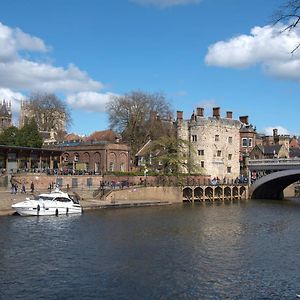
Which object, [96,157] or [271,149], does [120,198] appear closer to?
[96,157]

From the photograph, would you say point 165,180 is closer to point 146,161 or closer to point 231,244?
point 146,161

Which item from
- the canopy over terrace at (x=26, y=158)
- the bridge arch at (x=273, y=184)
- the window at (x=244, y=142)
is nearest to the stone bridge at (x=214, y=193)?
the bridge arch at (x=273, y=184)

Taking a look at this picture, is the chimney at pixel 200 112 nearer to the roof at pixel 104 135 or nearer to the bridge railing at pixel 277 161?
the bridge railing at pixel 277 161

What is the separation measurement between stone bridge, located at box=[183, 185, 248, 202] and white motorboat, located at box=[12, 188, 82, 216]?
23157 mm

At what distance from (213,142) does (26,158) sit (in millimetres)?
27170

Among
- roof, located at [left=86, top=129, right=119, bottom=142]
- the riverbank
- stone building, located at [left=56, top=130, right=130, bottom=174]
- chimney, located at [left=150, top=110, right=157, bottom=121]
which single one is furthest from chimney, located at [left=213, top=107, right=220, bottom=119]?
roof, located at [left=86, top=129, right=119, bottom=142]

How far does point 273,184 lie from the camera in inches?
2904

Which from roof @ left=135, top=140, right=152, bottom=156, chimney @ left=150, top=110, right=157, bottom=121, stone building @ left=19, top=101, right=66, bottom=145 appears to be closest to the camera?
roof @ left=135, top=140, right=152, bottom=156

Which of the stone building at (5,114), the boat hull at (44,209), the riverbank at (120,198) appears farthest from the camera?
the stone building at (5,114)

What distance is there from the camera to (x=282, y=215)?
150 ft

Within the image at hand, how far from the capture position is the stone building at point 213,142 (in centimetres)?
7075

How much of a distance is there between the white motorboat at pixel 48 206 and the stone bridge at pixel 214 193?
23157mm

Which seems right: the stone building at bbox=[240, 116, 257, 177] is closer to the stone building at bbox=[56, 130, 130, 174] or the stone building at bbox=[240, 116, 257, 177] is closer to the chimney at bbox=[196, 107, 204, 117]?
the chimney at bbox=[196, 107, 204, 117]

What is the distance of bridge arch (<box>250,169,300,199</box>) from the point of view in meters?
66.6
